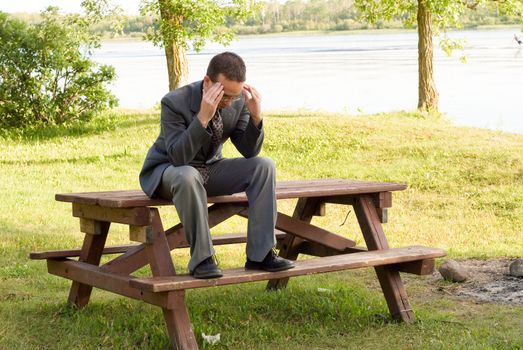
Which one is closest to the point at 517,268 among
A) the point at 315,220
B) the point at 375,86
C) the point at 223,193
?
the point at 223,193

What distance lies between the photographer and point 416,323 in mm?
6594

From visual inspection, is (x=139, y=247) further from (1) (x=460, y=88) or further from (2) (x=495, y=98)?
(1) (x=460, y=88)

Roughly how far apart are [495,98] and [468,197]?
15.8 meters

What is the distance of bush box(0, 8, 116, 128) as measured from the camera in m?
17.5

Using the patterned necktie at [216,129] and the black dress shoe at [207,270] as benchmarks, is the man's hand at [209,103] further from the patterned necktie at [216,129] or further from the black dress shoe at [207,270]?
the black dress shoe at [207,270]

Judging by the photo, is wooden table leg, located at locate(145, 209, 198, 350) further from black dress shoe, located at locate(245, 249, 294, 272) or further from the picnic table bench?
black dress shoe, located at locate(245, 249, 294, 272)

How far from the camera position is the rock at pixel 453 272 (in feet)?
25.6

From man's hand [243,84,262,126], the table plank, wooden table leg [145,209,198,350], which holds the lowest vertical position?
wooden table leg [145,209,198,350]

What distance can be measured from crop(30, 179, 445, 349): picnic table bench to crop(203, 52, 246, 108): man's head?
2.42 ft

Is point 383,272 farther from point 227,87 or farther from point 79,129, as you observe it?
point 79,129

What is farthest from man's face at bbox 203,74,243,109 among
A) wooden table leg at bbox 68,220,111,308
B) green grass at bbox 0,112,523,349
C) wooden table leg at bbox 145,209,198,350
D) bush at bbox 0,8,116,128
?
bush at bbox 0,8,116,128

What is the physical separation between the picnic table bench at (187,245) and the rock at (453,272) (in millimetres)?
1118

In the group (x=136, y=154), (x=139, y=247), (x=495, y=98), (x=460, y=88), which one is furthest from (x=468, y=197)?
(x=460, y=88)

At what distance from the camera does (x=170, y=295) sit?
5492 mm
